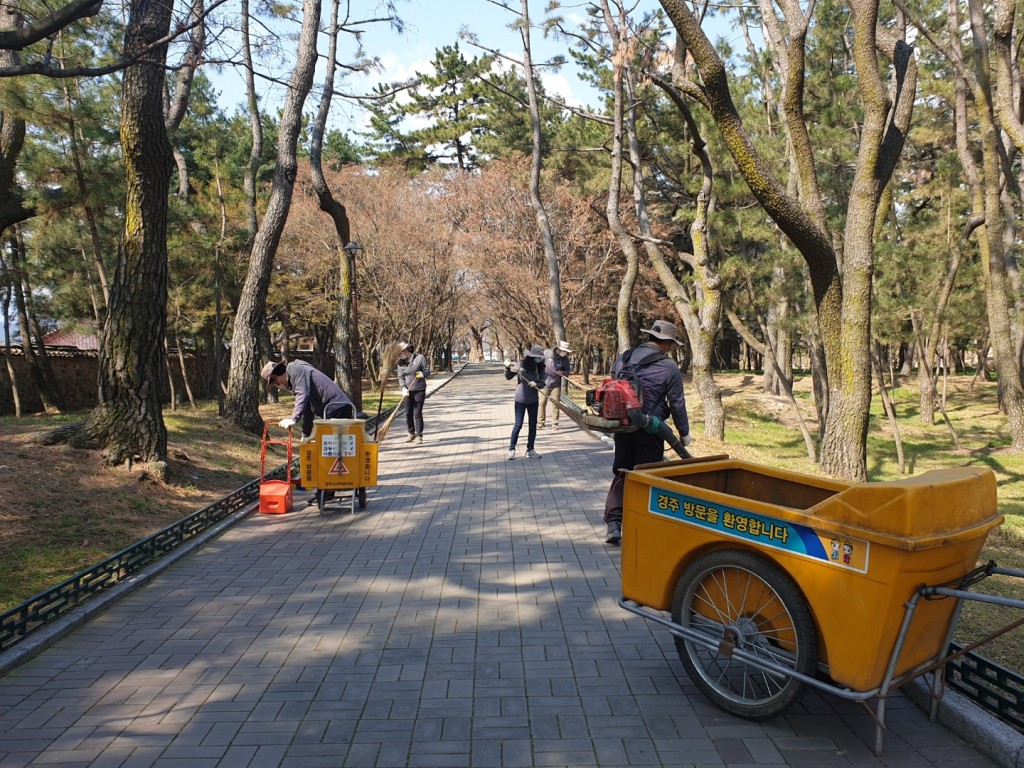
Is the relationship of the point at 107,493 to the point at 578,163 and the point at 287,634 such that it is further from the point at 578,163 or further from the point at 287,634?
the point at 578,163

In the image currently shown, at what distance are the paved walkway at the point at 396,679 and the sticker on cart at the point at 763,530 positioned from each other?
0.92 metres

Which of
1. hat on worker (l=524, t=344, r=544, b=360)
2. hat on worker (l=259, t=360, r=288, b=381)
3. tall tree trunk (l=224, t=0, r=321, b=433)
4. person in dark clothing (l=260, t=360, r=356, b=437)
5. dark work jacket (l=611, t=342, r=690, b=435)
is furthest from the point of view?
tall tree trunk (l=224, t=0, r=321, b=433)

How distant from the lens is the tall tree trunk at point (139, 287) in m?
8.45

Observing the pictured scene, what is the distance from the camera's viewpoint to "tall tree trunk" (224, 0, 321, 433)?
1302 centimetres

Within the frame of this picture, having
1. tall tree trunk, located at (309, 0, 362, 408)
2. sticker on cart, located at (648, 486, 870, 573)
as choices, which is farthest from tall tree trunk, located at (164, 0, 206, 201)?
sticker on cart, located at (648, 486, 870, 573)

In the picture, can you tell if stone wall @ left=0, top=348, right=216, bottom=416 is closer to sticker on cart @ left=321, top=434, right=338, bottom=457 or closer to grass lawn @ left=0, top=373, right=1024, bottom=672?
grass lawn @ left=0, top=373, right=1024, bottom=672

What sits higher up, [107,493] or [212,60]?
[212,60]

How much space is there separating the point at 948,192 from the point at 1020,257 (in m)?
2.85

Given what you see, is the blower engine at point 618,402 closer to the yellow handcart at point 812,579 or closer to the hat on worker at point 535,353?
the yellow handcart at point 812,579

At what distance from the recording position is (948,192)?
18922 mm

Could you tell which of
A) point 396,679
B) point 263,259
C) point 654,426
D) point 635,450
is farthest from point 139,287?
point 396,679

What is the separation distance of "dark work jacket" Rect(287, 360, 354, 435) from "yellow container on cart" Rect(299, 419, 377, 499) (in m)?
0.26

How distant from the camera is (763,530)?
10.8 feet

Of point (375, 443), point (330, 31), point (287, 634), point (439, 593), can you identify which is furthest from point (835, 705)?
point (330, 31)
